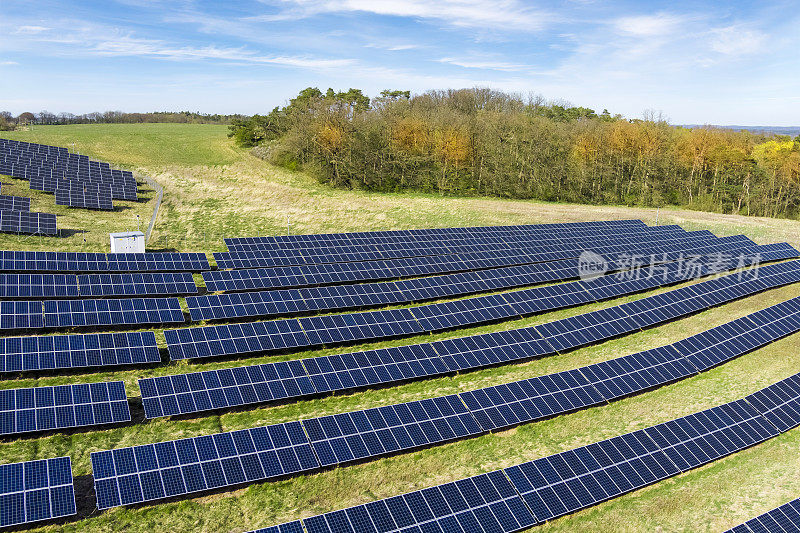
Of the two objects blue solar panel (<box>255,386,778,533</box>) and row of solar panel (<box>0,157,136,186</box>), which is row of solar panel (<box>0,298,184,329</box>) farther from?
row of solar panel (<box>0,157,136,186</box>)

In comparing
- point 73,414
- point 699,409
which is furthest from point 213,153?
point 699,409

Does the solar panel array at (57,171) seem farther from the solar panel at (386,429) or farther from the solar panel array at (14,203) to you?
the solar panel at (386,429)

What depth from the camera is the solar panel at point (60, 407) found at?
19422mm

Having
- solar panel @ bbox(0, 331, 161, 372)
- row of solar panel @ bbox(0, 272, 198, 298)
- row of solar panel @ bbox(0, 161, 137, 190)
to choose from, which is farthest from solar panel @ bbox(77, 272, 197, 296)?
row of solar panel @ bbox(0, 161, 137, 190)

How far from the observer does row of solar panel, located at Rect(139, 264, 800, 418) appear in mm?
22406

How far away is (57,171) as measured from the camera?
63.8 metres

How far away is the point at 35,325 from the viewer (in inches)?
1061

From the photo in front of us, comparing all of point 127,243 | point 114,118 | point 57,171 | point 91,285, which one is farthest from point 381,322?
point 114,118

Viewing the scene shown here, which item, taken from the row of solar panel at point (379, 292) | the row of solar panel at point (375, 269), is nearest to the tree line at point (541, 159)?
the row of solar panel at point (375, 269)

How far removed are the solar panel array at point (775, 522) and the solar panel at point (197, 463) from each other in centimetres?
1446

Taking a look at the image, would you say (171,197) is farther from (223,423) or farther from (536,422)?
(536,422)

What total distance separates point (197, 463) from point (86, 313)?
15437 mm

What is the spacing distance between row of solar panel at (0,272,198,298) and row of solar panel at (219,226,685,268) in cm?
554

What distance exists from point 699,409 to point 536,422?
27.3 feet
